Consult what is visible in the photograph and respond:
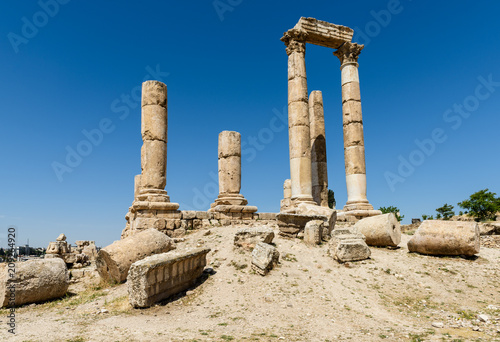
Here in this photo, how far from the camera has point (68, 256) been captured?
12141mm

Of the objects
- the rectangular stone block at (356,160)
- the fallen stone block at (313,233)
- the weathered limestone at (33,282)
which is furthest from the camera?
the rectangular stone block at (356,160)

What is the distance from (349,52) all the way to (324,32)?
166 centimetres

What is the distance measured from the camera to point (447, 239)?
9.86 m

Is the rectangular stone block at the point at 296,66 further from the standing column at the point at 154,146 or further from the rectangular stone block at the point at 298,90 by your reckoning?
the standing column at the point at 154,146

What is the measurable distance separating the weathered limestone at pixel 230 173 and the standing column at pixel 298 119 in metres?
2.42

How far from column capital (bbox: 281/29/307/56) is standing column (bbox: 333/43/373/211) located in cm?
238

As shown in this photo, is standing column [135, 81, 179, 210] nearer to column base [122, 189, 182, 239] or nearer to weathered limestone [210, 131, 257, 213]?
column base [122, 189, 182, 239]

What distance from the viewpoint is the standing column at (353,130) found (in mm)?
16797

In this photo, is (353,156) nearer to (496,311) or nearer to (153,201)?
(153,201)

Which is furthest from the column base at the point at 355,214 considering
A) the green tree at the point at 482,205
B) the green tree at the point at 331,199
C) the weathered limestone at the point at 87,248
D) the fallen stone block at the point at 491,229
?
the green tree at the point at 482,205

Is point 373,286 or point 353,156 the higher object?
point 353,156

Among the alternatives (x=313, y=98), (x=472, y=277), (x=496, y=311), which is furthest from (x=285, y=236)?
(x=313, y=98)

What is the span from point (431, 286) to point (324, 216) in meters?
3.89

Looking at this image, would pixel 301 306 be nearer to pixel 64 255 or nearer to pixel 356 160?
pixel 64 255
